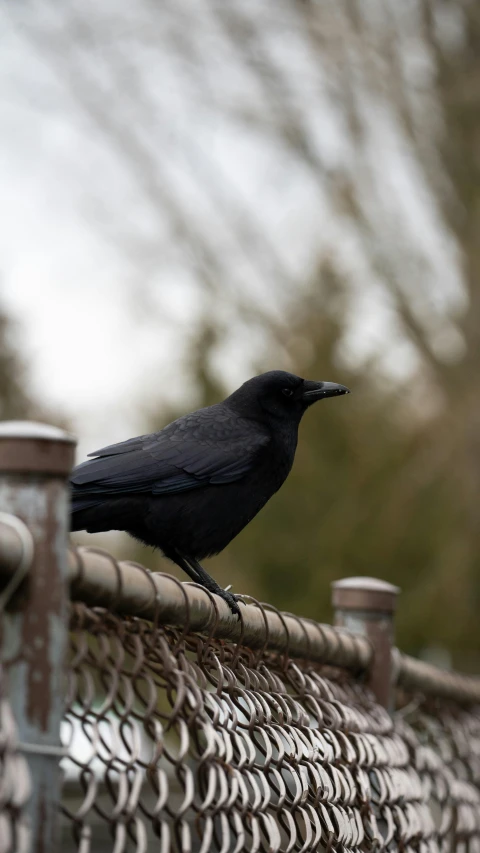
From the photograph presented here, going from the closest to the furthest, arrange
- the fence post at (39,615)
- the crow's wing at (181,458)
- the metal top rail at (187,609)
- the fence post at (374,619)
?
1. the fence post at (39,615)
2. the metal top rail at (187,609)
3. the fence post at (374,619)
4. the crow's wing at (181,458)

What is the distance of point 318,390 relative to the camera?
4.64 metres

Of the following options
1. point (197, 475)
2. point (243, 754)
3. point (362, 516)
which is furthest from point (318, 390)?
point (362, 516)

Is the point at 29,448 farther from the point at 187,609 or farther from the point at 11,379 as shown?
the point at 11,379

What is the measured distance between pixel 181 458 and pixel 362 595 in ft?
3.06

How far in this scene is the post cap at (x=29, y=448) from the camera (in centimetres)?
144

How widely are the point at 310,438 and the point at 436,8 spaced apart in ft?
18.2

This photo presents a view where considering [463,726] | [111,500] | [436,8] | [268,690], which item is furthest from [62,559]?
[436,8]

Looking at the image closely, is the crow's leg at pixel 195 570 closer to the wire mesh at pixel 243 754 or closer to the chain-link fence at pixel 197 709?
the chain-link fence at pixel 197 709

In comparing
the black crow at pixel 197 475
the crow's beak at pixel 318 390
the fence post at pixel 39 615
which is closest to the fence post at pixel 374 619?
the black crow at pixel 197 475

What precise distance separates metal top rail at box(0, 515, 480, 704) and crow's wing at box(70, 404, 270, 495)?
95 cm

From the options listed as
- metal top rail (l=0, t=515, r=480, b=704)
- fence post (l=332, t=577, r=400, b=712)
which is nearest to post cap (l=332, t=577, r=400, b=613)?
fence post (l=332, t=577, r=400, b=712)

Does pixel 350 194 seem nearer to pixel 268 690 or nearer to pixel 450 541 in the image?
pixel 450 541

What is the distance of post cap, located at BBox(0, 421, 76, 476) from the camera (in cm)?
144

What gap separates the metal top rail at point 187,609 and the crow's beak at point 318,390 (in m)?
1.30
